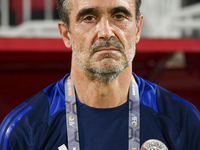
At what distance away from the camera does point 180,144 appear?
1592 millimetres


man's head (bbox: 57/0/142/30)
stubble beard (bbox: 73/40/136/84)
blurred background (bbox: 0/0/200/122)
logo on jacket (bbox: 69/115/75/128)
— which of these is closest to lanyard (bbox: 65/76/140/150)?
logo on jacket (bbox: 69/115/75/128)

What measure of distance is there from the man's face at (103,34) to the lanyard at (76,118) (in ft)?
0.78

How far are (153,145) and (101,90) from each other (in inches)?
17.1

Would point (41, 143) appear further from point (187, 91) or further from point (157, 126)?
point (187, 91)

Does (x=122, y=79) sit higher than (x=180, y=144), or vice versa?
(x=122, y=79)

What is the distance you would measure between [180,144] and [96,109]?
521 mm

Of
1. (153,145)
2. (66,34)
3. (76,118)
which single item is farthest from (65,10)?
(153,145)

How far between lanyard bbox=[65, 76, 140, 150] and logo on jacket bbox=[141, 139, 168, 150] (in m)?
0.04

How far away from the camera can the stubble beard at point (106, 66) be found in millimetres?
1469

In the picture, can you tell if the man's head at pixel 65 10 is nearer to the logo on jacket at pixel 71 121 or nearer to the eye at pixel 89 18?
the eye at pixel 89 18

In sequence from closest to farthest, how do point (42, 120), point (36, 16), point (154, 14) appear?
point (42, 120)
point (154, 14)
point (36, 16)

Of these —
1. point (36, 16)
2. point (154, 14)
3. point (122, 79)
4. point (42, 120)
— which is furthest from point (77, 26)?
point (36, 16)

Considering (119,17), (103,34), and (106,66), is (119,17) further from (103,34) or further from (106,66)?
(106,66)

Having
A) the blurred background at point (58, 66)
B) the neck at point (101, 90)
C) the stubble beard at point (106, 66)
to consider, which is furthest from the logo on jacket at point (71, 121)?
the blurred background at point (58, 66)
